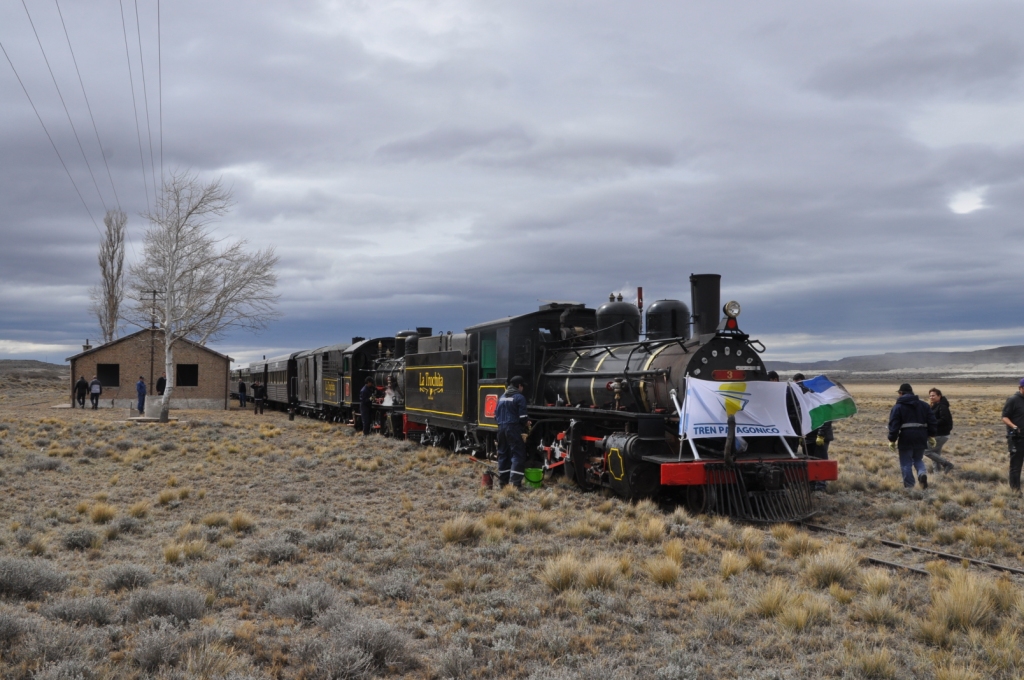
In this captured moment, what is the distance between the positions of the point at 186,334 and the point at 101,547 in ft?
80.0

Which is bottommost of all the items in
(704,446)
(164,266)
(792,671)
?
(792,671)

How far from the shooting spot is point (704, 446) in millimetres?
10422

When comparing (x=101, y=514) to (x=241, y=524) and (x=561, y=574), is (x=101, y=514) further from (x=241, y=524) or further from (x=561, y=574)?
(x=561, y=574)

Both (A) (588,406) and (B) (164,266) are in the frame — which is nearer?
(A) (588,406)

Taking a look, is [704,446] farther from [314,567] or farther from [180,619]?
[180,619]

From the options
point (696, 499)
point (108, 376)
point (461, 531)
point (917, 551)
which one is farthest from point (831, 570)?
point (108, 376)

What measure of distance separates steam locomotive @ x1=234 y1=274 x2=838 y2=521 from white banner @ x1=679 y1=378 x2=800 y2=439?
7.7 inches

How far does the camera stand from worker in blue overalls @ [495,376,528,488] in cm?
1230

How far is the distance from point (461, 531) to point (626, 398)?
3.51 metres

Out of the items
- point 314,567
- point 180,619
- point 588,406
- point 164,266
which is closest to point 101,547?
point 314,567

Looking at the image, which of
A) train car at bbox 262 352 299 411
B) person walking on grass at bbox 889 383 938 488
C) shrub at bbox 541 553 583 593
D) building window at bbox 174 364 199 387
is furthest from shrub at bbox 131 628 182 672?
building window at bbox 174 364 199 387

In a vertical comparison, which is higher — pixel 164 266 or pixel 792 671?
pixel 164 266

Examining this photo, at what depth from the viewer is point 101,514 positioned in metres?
10.1

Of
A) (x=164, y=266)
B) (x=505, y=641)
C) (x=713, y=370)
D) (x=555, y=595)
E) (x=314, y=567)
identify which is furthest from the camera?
(x=164, y=266)
